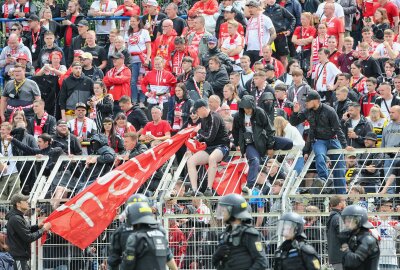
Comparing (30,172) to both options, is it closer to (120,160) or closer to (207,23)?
(120,160)

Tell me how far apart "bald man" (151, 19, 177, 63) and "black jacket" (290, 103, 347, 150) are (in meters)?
7.71

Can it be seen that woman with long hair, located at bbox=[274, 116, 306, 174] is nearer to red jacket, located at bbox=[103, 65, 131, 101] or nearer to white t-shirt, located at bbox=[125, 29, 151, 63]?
red jacket, located at bbox=[103, 65, 131, 101]

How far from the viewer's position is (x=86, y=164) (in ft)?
73.5

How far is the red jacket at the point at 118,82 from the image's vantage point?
92.6ft

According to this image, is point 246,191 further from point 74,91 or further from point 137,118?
point 74,91

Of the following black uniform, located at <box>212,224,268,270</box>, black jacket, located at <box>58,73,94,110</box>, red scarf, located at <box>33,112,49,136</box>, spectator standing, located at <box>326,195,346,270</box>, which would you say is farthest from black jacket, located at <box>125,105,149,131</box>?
black uniform, located at <box>212,224,268,270</box>

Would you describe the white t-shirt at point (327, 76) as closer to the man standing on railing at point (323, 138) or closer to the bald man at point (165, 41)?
the bald man at point (165, 41)

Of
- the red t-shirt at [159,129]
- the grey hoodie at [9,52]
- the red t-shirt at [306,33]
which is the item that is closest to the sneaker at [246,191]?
the red t-shirt at [159,129]

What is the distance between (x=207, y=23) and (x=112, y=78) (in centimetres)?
324

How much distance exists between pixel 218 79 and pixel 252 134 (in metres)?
5.11

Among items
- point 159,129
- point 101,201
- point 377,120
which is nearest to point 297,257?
point 101,201

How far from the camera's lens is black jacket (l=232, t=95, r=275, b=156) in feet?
70.9

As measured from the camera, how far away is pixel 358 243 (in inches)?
695

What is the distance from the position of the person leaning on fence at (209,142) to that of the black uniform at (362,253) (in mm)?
4366
